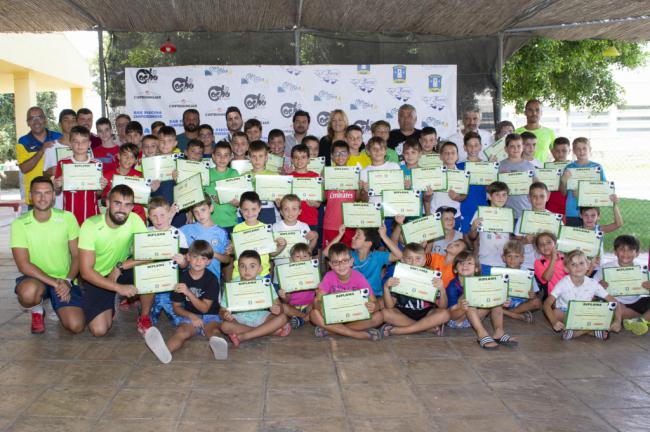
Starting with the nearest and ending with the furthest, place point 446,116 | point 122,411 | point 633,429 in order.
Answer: point 633,429, point 122,411, point 446,116

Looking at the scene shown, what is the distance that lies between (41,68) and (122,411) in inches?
735

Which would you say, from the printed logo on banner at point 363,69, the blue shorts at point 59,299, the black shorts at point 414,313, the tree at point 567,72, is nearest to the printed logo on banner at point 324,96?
the printed logo on banner at point 363,69

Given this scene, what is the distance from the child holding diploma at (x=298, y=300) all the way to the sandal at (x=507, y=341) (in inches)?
67.2

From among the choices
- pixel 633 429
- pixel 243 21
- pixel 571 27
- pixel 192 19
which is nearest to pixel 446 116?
pixel 571 27

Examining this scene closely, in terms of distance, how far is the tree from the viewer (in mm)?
13359

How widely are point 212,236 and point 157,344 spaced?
1455 millimetres

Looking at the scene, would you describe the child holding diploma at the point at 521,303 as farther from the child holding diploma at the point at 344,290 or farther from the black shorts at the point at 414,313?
the child holding diploma at the point at 344,290

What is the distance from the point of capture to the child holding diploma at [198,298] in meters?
5.27

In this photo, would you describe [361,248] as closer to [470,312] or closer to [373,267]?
[373,267]

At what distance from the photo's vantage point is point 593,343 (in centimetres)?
524

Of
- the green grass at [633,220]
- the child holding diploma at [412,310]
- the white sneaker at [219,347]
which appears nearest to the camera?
the white sneaker at [219,347]

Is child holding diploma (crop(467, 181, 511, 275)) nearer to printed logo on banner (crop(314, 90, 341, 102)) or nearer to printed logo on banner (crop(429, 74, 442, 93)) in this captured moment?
printed logo on banner (crop(429, 74, 442, 93))

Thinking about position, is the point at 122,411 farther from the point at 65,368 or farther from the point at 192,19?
the point at 192,19

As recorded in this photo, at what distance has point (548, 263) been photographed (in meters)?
→ 5.99
